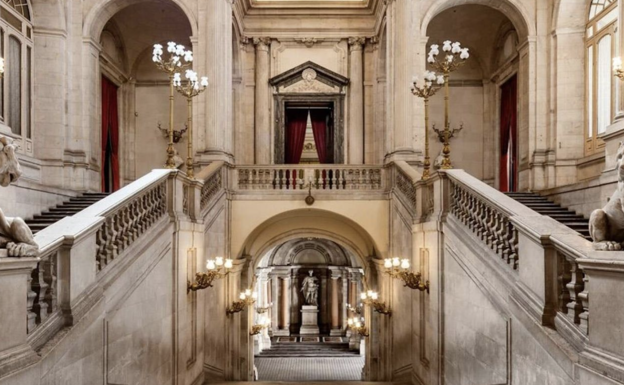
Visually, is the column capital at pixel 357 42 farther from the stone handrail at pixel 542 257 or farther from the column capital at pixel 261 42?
the stone handrail at pixel 542 257

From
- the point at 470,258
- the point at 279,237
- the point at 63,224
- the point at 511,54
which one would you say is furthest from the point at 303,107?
the point at 63,224

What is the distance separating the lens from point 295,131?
18.1m

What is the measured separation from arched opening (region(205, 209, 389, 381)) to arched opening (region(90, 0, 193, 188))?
392 centimetres

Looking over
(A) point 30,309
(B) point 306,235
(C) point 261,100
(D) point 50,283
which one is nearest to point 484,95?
(C) point 261,100

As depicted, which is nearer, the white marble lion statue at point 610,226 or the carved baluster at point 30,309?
the white marble lion statue at point 610,226

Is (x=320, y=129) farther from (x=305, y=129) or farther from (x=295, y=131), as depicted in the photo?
(x=295, y=131)

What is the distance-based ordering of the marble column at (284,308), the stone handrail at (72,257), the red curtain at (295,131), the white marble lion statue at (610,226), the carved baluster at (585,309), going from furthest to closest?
the marble column at (284,308) → the red curtain at (295,131) → the stone handrail at (72,257) → the carved baluster at (585,309) → the white marble lion statue at (610,226)

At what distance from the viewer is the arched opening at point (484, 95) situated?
16172 millimetres

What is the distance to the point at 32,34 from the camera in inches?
504

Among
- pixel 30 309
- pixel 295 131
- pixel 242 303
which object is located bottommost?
pixel 242 303

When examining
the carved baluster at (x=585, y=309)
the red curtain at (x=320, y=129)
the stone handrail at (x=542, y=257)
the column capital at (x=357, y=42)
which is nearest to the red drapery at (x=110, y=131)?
the red curtain at (x=320, y=129)

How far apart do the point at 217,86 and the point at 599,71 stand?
857 cm

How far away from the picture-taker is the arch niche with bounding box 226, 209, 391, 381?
15.0m

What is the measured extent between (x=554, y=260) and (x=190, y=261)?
6.48 meters
